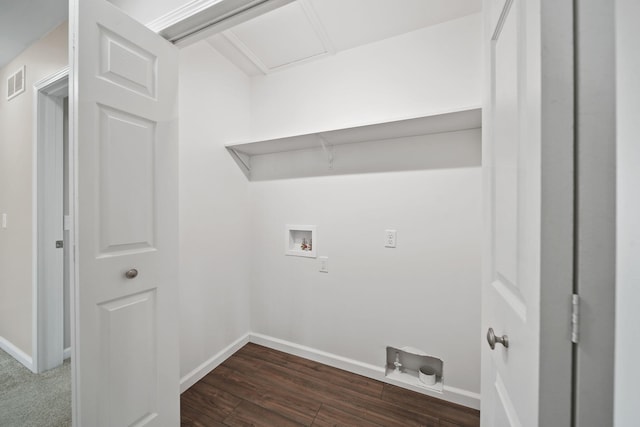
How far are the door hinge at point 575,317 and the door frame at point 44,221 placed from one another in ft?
9.08

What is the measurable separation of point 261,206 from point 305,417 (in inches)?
64.7

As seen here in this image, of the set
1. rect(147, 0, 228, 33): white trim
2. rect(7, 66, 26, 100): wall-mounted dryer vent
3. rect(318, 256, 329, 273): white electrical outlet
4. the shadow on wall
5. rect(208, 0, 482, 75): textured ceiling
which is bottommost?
rect(318, 256, 329, 273): white electrical outlet

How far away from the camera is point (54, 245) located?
190 cm

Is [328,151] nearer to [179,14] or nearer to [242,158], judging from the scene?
[242,158]

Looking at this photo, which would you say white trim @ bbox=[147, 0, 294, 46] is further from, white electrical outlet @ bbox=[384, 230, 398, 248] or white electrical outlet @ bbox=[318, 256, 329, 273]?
white electrical outlet @ bbox=[318, 256, 329, 273]

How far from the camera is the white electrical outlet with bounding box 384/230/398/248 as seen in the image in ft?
5.90

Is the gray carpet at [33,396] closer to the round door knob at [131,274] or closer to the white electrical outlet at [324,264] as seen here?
the round door knob at [131,274]

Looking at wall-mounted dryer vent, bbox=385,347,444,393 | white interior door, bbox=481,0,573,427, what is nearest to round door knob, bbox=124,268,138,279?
white interior door, bbox=481,0,573,427

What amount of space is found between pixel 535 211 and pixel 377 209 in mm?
1405

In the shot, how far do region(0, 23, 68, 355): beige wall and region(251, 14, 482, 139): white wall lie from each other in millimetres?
1556

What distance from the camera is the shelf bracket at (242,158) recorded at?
2.17 meters

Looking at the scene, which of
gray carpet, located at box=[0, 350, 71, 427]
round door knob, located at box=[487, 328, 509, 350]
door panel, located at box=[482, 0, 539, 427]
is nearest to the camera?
door panel, located at box=[482, 0, 539, 427]

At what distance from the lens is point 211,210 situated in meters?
1.98
